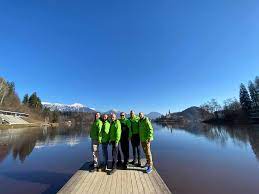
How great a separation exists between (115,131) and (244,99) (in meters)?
86.1

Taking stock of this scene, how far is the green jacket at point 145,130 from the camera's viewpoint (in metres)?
9.80

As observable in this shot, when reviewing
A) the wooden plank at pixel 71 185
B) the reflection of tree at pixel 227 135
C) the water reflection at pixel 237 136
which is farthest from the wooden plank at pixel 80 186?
the reflection of tree at pixel 227 135

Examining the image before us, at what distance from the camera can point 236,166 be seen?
14750 millimetres

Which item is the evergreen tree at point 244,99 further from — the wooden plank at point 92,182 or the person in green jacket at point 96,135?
the wooden plank at point 92,182

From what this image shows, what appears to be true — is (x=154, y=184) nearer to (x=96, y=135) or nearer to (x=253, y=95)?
(x=96, y=135)

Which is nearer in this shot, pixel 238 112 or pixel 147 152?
pixel 147 152

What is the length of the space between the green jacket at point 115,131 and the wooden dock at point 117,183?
1340 mm

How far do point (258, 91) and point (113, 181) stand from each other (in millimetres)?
86899

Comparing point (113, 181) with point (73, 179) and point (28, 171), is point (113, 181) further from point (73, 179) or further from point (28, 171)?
point (28, 171)

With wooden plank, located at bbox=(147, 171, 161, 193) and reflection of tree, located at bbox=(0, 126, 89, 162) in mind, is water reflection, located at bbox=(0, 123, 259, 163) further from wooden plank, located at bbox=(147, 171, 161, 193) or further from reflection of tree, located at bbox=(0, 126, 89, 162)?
wooden plank, located at bbox=(147, 171, 161, 193)

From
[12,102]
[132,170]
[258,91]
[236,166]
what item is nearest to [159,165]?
[236,166]

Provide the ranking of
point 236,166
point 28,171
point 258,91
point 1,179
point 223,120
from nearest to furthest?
point 1,179
point 28,171
point 236,166
point 258,91
point 223,120

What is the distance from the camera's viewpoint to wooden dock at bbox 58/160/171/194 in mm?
7391

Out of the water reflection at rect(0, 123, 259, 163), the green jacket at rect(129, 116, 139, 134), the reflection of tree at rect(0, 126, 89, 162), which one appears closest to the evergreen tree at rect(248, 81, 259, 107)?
the water reflection at rect(0, 123, 259, 163)
